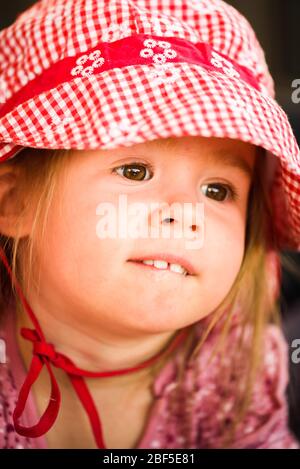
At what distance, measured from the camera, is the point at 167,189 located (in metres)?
0.81

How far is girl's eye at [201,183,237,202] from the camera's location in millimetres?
889

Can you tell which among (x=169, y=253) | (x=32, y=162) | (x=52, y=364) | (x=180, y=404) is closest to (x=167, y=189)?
(x=169, y=253)

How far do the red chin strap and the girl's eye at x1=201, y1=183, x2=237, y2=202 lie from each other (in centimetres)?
31

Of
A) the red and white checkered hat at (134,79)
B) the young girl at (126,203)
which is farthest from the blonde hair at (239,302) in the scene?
the red and white checkered hat at (134,79)

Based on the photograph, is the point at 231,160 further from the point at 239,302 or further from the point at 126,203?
the point at 239,302

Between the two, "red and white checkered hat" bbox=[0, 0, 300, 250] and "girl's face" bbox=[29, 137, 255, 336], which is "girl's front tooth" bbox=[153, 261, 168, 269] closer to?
"girl's face" bbox=[29, 137, 255, 336]

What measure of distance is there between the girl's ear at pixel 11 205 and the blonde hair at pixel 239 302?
0.01 meters

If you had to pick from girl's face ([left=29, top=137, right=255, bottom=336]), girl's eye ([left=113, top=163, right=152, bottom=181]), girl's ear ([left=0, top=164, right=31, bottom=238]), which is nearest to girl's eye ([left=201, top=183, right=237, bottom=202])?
girl's face ([left=29, top=137, right=255, bottom=336])

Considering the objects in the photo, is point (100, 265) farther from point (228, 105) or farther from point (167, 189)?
point (228, 105)

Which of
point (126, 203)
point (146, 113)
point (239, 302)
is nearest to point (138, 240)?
point (126, 203)

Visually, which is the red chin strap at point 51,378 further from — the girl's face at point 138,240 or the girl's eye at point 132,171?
the girl's eye at point 132,171

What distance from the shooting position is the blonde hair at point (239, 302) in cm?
92

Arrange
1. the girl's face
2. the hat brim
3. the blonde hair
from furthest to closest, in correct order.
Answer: the blonde hair → the girl's face → the hat brim

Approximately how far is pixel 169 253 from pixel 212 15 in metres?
0.35
